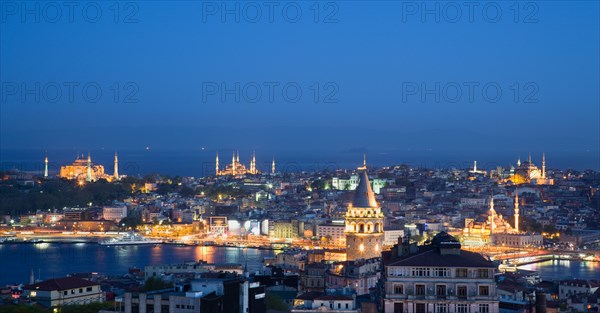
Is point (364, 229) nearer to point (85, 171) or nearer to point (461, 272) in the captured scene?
point (461, 272)

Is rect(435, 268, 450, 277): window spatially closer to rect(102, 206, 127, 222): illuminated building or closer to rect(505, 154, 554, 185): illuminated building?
rect(102, 206, 127, 222): illuminated building

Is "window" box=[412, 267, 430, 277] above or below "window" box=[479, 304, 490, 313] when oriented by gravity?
above

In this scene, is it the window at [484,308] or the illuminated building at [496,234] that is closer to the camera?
the window at [484,308]

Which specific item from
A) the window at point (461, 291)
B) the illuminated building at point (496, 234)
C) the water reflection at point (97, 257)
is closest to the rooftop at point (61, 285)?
the window at point (461, 291)

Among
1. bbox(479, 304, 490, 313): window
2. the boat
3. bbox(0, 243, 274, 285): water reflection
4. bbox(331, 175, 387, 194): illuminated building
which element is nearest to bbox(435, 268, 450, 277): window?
bbox(479, 304, 490, 313): window

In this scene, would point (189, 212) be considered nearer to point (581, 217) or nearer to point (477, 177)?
point (581, 217)

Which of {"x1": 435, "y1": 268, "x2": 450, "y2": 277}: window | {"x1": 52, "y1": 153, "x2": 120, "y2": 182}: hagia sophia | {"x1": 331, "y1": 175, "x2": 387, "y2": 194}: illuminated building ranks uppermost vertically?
{"x1": 52, "y1": 153, "x2": 120, "y2": 182}: hagia sophia

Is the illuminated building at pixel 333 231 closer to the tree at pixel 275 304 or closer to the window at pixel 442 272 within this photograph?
the tree at pixel 275 304
